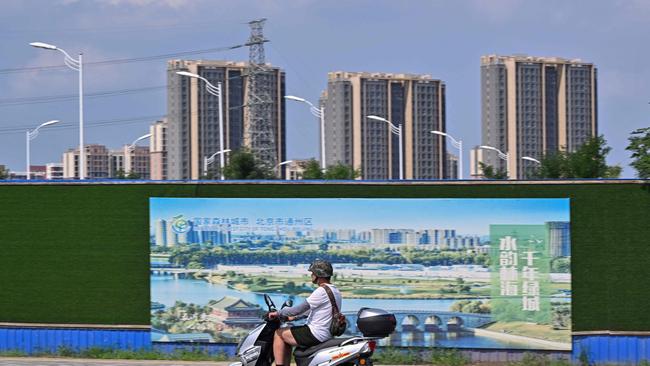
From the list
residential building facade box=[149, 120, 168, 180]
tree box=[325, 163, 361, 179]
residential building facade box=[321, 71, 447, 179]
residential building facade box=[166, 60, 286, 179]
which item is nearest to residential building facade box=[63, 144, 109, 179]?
residential building facade box=[149, 120, 168, 180]

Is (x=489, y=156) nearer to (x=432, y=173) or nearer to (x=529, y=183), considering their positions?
(x=432, y=173)

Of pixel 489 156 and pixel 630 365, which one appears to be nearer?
pixel 630 365

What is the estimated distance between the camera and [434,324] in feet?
55.0

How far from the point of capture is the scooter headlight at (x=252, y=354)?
11586 mm

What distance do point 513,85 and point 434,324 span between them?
81985 mm

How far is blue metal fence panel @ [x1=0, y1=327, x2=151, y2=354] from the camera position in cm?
1762

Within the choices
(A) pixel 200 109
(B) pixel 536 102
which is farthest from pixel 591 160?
(B) pixel 536 102

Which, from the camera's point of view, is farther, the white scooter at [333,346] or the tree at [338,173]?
the tree at [338,173]

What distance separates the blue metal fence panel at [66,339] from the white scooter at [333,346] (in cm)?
625

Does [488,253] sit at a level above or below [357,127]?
below

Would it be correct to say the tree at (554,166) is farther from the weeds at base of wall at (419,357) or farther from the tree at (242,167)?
the weeds at base of wall at (419,357)

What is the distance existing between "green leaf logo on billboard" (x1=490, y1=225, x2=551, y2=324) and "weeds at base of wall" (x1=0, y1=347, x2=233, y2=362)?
14.7ft

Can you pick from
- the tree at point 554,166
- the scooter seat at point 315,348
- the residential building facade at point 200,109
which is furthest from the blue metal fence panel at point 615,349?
the residential building facade at point 200,109

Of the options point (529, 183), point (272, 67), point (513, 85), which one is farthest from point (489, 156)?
point (529, 183)
